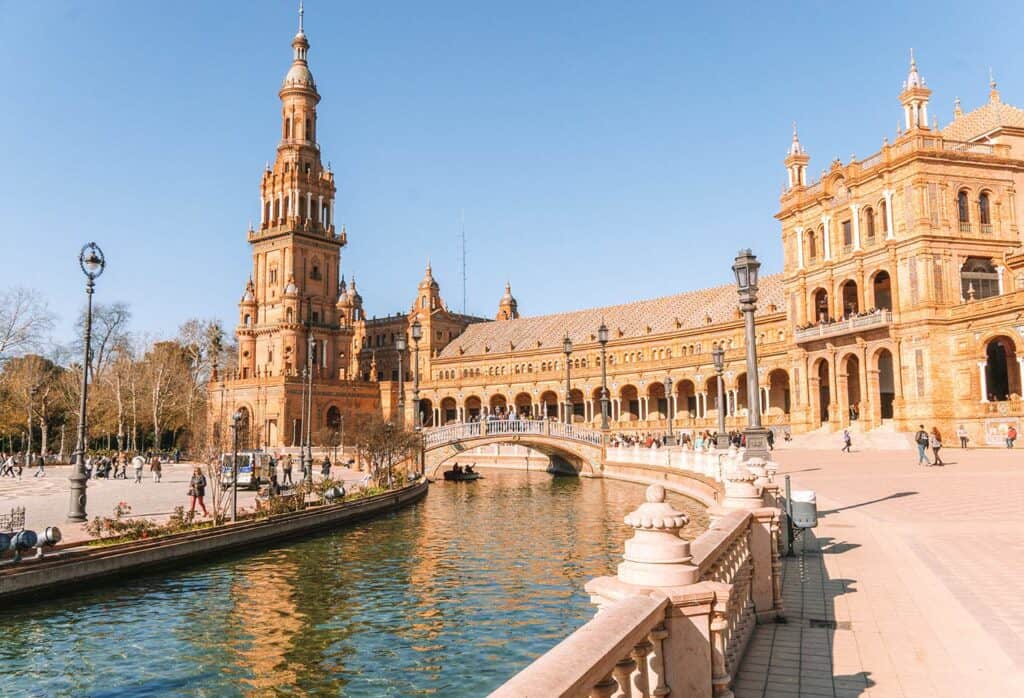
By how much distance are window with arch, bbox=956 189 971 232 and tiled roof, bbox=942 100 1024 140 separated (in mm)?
4703

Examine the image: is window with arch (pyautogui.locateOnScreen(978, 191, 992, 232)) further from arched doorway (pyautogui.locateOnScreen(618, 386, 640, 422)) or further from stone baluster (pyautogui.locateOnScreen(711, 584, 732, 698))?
stone baluster (pyautogui.locateOnScreen(711, 584, 732, 698))

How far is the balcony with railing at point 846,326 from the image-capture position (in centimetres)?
4718

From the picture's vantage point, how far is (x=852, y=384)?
175ft

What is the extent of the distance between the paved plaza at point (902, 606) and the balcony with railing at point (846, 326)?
1187 inches

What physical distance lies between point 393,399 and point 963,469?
71.1 m

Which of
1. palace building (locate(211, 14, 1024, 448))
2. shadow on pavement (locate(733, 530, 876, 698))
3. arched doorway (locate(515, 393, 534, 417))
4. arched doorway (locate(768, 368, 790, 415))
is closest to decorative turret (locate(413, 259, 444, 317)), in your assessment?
palace building (locate(211, 14, 1024, 448))

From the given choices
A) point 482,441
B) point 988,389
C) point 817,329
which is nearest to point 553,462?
point 482,441

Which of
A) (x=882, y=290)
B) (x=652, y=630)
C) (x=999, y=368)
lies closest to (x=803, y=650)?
(x=652, y=630)

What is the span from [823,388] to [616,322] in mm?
31390

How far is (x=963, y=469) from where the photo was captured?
28.2 meters

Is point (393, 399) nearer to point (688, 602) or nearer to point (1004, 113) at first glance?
point (1004, 113)

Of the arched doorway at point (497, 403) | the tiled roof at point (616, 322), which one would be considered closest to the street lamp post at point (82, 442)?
the tiled roof at point (616, 322)

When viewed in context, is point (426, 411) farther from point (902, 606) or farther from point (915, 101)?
point (902, 606)

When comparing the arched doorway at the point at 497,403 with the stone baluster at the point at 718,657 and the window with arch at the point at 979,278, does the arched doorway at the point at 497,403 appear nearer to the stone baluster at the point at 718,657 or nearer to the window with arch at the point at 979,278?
the window with arch at the point at 979,278
